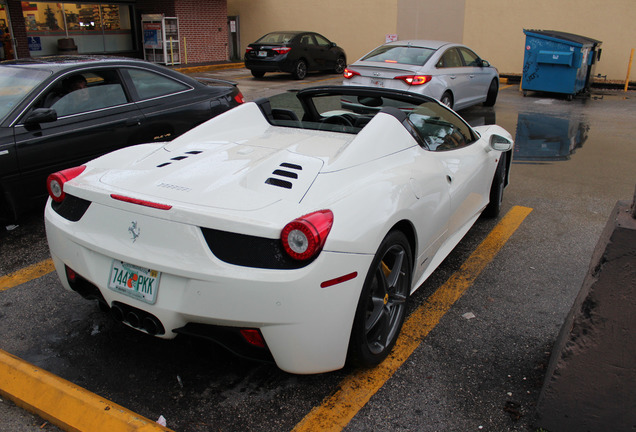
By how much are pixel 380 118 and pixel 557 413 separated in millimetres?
1889

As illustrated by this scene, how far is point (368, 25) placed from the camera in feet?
68.8

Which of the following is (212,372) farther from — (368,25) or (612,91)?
(368,25)

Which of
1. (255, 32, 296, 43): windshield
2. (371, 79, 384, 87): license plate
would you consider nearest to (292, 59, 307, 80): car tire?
(255, 32, 296, 43): windshield

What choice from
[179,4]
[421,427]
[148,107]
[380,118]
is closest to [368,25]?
[179,4]

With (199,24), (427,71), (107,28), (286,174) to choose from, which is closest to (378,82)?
(427,71)

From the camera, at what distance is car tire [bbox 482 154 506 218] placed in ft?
16.7

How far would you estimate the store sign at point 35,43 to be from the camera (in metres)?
18.3

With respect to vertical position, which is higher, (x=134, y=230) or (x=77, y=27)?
(x=77, y=27)

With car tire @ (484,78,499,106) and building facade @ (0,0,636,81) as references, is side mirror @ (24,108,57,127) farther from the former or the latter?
building facade @ (0,0,636,81)

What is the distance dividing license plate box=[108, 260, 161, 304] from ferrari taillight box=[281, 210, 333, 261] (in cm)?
63

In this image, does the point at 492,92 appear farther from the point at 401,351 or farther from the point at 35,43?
the point at 35,43

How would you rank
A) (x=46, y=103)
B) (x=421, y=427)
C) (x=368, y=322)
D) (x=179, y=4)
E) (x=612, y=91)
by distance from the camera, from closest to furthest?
(x=421, y=427)
(x=368, y=322)
(x=46, y=103)
(x=612, y=91)
(x=179, y=4)

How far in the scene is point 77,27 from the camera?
19641 mm

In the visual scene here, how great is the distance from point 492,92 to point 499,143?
8.65m
